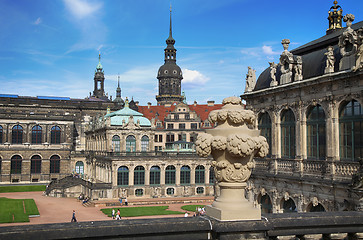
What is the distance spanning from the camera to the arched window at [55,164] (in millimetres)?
82000

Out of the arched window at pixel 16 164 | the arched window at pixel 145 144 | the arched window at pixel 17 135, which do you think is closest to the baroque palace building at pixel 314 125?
the arched window at pixel 145 144

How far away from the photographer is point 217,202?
24.7 feet

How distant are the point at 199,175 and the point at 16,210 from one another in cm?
2849

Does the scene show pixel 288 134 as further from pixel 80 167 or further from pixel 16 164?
pixel 16 164

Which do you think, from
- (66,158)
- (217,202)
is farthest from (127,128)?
(217,202)

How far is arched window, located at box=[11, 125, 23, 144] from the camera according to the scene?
79688mm

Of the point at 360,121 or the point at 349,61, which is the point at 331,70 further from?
the point at 360,121

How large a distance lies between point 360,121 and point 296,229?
15.4 m

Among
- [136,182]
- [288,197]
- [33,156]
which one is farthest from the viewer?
[33,156]

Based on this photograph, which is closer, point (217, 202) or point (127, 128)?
point (217, 202)

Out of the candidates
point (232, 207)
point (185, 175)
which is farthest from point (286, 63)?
point (185, 175)

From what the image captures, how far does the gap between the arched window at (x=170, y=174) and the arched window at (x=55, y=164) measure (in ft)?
98.1

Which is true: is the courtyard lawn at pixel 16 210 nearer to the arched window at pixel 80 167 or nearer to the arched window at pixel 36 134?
the arched window at pixel 36 134

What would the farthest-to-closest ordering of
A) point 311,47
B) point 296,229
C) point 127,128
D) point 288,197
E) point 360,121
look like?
point 127,128
point 311,47
point 288,197
point 360,121
point 296,229
